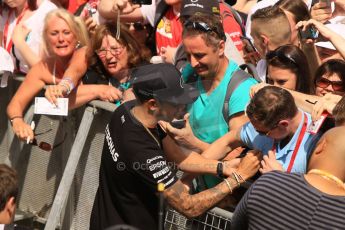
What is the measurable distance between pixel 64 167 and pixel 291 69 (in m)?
2.30

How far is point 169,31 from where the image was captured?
25.1 feet

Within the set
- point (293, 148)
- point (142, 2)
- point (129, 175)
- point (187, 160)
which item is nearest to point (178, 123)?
point (187, 160)

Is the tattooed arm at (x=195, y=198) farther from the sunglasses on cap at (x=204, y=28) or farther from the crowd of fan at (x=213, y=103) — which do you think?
the sunglasses on cap at (x=204, y=28)

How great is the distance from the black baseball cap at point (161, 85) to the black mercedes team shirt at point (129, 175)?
0.63 feet

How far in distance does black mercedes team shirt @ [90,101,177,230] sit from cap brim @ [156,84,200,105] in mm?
222

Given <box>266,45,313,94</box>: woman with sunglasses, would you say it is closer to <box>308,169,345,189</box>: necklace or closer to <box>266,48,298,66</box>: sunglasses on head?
<box>266,48,298,66</box>: sunglasses on head

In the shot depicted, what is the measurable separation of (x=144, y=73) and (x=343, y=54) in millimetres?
1451

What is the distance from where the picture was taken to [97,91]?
7.01 m

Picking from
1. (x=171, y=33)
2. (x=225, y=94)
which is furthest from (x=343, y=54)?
(x=171, y=33)

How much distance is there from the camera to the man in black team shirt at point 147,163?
536 centimetres

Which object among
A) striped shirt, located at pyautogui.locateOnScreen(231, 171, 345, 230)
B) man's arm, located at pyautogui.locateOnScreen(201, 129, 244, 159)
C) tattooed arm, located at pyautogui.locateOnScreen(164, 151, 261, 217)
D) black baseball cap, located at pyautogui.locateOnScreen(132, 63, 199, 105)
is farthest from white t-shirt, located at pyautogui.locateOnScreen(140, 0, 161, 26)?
striped shirt, located at pyautogui.locateOnScreen(231, 171, 345, 230)

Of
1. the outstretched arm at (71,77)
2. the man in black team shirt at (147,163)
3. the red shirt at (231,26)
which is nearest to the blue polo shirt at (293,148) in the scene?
the man in black team shirt at (147,163)

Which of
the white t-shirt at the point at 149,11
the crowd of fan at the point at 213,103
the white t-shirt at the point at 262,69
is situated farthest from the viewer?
the white t-shirt at the point at 149,11

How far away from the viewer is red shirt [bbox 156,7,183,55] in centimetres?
761
